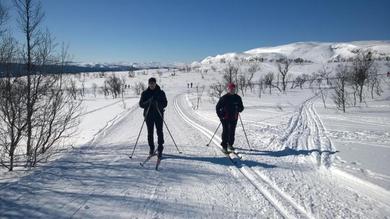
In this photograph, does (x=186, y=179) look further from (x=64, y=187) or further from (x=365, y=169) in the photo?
(x=365, y=169)

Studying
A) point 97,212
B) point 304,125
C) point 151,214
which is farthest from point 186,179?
point 304,125

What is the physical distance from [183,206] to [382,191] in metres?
3.83

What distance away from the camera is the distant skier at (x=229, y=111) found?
8.87 metres

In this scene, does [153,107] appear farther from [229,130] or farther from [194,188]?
[194,188]

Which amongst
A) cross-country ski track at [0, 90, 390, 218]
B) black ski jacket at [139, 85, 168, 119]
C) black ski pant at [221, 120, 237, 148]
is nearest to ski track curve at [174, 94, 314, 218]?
cross-country ski track at [0, 90, 390, 218]

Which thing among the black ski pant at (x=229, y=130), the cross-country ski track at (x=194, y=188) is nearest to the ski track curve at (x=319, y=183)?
the cross-country ski track at (x=194, y=188)

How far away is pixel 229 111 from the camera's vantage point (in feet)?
29.1

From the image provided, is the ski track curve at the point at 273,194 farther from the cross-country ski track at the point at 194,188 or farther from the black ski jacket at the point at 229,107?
the black ski jacket at the point at 229,107

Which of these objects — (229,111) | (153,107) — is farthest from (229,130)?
(153,107)

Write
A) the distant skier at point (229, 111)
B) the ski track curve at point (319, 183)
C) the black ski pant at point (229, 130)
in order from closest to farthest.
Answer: the ski track curve at point (319, 183), the distant skier at point (229, 111), the black ski pant at point (229, 130)

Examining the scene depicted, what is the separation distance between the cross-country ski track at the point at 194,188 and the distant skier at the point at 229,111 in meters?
0.55

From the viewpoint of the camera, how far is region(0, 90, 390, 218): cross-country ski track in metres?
4.71

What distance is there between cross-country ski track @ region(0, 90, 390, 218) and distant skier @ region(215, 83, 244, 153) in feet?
1.81

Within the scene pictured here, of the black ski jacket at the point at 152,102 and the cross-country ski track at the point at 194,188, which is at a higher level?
the black ski jacket at the point at 152,102
